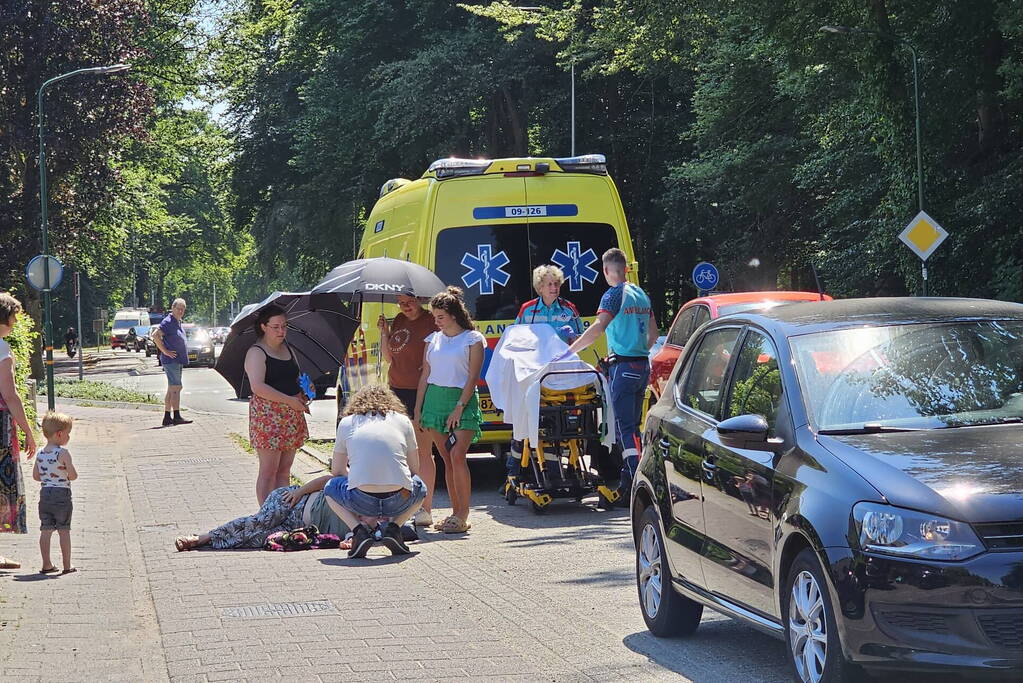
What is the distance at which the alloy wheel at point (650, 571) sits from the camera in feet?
23.2

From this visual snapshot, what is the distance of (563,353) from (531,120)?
3221 centimetres

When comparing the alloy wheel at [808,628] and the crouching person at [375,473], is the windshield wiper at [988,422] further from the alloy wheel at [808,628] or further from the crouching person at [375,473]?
the crouching person at [375,473]

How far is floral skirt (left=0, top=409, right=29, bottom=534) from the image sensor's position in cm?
933

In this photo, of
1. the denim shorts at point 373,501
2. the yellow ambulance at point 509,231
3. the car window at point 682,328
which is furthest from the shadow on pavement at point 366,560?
the car window at point 682,328

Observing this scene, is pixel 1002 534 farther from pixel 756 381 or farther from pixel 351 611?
pixel 351 611

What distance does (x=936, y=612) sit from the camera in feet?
15.7

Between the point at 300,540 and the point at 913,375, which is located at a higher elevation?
the point at 913,375

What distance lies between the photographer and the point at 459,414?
431 inches

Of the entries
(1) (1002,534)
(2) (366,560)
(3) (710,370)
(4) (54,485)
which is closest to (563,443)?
(2) (366,560)

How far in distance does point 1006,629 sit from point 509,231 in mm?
9211

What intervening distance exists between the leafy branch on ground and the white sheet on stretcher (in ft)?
62.9

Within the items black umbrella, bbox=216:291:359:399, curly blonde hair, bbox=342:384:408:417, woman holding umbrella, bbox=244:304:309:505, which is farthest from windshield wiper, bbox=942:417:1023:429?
black umbrella, bbox=216:291:359:399

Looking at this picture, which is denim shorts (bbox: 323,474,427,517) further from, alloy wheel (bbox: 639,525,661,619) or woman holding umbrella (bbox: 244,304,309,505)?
alloy wheel (bbox: 639,525,661,619)

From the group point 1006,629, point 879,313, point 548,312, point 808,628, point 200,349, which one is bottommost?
point 200,349
